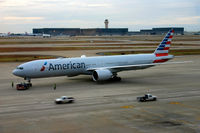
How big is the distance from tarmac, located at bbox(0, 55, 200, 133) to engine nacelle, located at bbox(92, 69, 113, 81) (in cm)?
99

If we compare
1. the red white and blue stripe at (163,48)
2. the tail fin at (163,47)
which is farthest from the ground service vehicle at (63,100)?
the tail fin at (163,47)

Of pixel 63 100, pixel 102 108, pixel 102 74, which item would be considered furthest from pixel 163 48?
pixel 63 100

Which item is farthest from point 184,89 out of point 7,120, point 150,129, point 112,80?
point 7,120

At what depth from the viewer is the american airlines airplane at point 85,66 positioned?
1405 inches

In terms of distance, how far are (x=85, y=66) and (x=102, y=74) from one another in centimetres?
332

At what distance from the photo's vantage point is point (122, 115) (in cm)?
2259

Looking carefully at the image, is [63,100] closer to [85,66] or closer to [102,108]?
[102,108]

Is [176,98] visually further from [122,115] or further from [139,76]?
[139,76]

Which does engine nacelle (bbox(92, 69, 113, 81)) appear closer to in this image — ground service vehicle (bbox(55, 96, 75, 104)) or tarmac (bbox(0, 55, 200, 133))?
tarmac (bbox(0, 55, 200, 133))

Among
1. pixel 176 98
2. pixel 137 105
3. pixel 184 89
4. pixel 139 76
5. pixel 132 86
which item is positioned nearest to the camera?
pixel 137 105

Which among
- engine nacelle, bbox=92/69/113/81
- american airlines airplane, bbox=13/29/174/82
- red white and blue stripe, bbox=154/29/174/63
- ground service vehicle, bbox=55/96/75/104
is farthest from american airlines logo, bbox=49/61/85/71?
red white and blue stripe, bbox=154/29/174/63

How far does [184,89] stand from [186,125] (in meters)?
14.4

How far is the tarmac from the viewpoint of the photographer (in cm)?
1970

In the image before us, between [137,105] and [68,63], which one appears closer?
[137,105]
